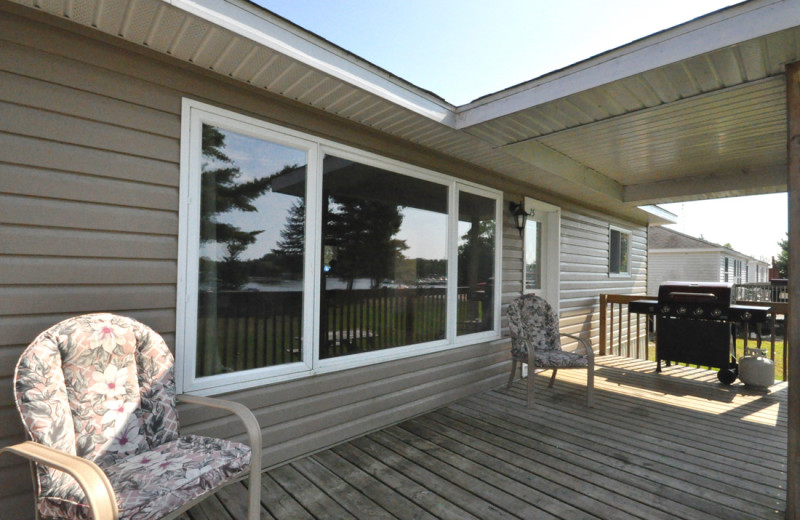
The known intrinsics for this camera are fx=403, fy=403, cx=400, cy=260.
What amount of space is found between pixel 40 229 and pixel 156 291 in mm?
563

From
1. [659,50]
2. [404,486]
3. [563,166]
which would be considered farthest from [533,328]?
[659,50]

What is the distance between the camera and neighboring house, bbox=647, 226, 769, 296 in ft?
49.9

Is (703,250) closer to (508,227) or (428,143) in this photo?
(508,227)

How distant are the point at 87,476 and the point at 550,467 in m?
2.48

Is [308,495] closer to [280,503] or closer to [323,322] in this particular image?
[280,503]

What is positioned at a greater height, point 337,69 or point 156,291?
point 337,69

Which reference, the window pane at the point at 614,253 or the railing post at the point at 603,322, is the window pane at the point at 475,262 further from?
the window pane at the point at 614,253

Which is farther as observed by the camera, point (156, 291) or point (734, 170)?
point (734, 170)

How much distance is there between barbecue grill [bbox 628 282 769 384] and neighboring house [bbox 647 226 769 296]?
11158 millimetres

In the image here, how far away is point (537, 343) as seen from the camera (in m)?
4.40

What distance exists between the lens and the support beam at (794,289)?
6.84ft

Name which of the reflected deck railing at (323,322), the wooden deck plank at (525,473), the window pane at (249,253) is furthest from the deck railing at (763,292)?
the window pane at (249,253)

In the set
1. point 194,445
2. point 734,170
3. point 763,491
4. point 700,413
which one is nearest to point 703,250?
point 734,170

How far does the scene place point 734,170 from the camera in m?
4.82
